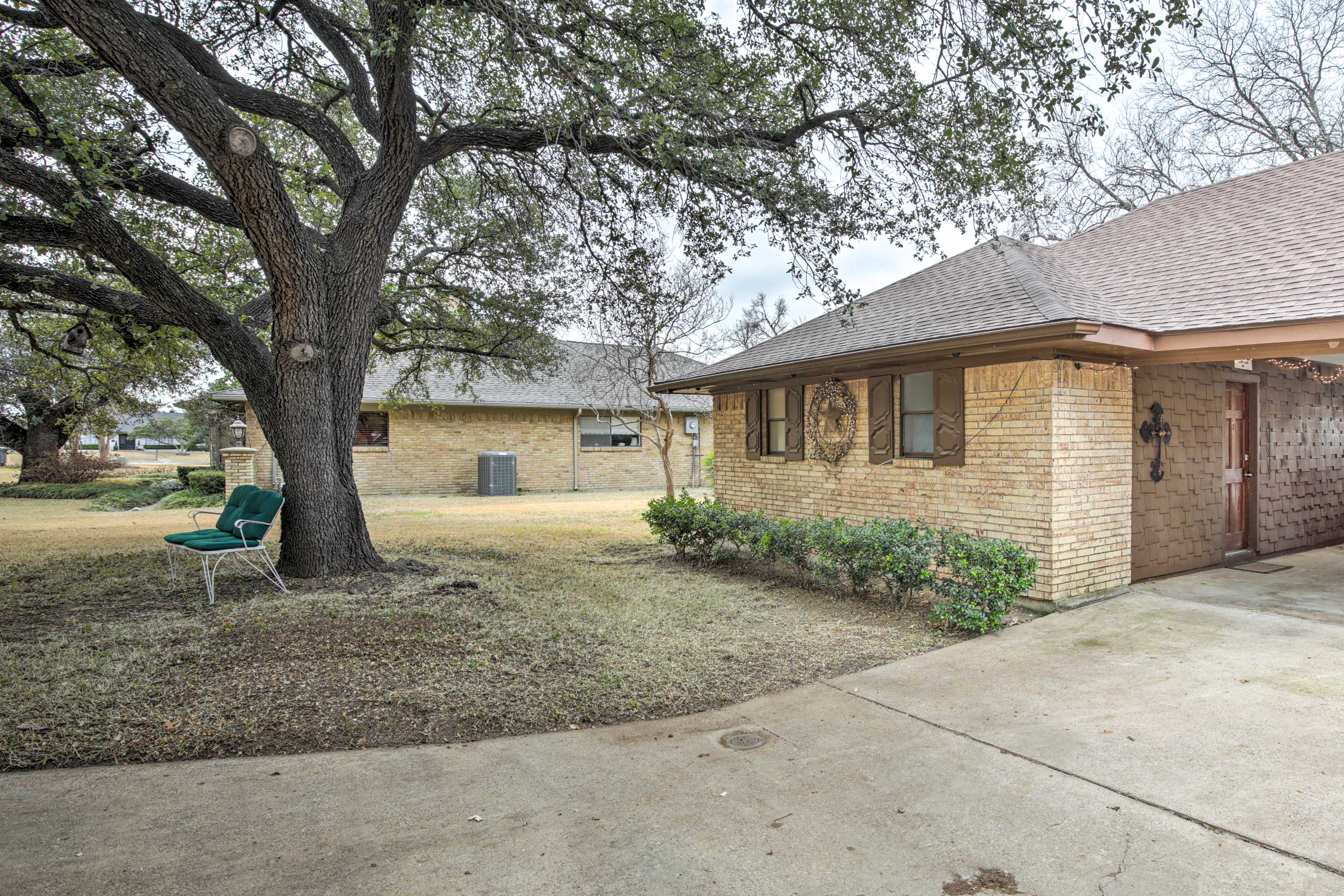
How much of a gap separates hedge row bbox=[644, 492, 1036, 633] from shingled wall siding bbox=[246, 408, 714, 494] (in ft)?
37.3

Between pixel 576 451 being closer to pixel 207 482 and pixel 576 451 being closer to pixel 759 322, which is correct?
pixel 759 322

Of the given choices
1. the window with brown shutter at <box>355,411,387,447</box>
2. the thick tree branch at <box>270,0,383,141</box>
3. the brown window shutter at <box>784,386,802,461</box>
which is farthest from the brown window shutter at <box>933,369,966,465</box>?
the window with brown shutter at <box>355,411,387,447</box>

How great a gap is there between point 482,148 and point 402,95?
3.22 ft

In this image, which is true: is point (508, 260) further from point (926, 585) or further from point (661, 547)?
point (926, 585)

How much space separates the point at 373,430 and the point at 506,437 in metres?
3.46

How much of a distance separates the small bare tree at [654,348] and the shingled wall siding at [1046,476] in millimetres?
3824

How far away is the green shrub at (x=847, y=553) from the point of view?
6.36 meters

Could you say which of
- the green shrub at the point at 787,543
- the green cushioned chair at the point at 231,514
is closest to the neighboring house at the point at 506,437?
the green shrub at the point at 787,543

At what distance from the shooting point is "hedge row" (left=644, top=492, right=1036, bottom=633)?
18.3ft

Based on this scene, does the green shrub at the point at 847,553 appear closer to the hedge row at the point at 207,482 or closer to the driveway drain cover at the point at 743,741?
the driveway drain cover at the point at 743,741

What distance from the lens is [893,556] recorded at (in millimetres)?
6152

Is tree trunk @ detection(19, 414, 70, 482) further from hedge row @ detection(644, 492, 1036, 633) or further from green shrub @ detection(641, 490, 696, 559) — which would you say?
hedge row @ detection(644, 492, 1036, 633)

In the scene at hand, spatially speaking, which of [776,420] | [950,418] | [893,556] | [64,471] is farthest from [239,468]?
[950,418]

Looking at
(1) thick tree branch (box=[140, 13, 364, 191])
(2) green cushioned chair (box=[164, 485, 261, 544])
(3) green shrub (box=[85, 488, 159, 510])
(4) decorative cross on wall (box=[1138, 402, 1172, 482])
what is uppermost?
(1) thick tree branch (box=[140, 13, 364, 191])
